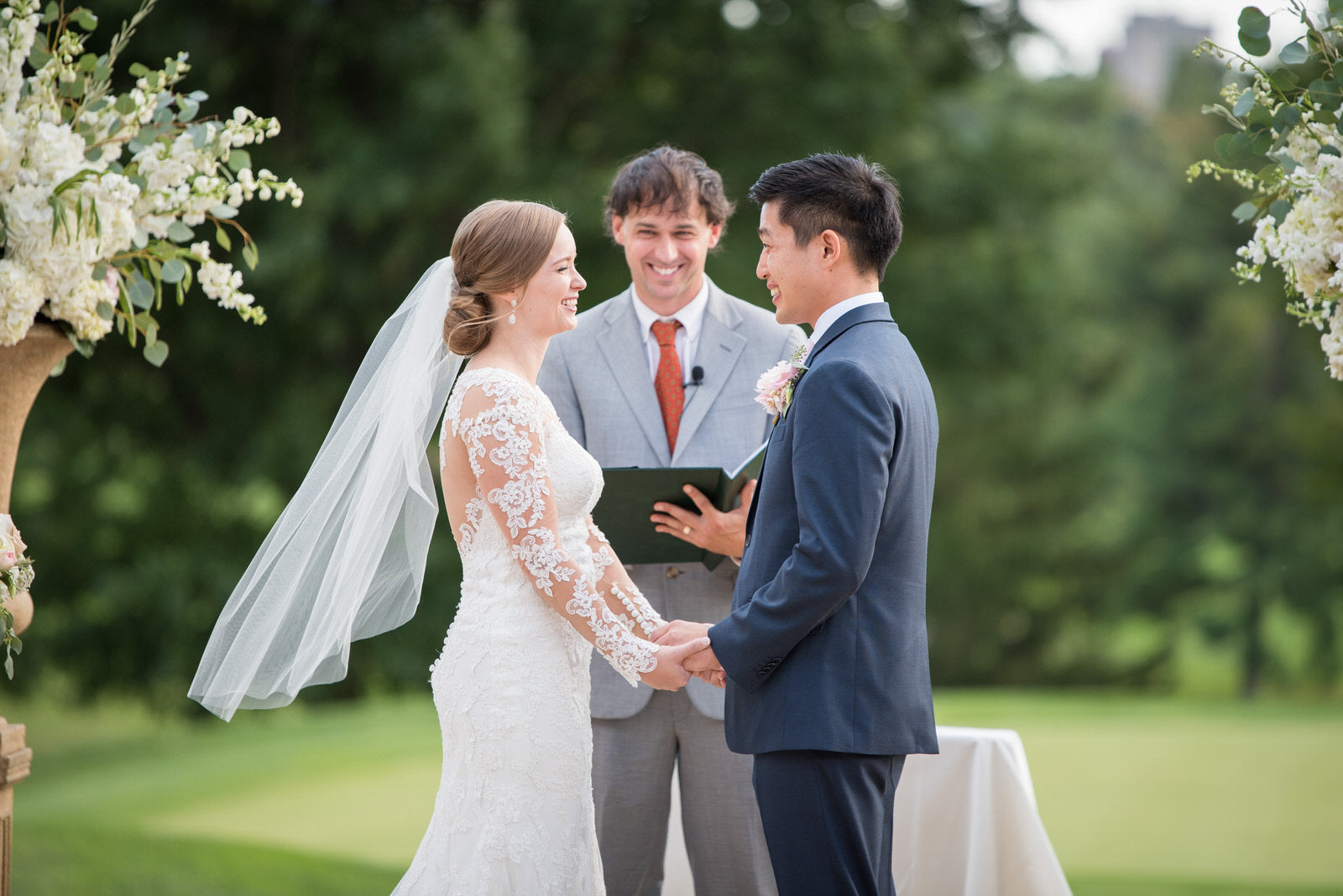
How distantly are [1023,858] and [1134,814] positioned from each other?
385 cm

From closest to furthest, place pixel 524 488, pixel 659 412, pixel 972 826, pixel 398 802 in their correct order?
pixel 524 488 < pixel 659 412 < pixel 972 826 < pixel 398 802

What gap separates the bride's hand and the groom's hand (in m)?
0.31

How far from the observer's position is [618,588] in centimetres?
296

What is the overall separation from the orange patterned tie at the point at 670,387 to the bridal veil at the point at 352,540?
605 millimetres

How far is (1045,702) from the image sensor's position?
10523 mm

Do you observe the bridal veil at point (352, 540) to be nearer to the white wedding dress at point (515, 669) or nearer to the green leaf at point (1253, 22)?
the white wedding dress at point (515, 669)

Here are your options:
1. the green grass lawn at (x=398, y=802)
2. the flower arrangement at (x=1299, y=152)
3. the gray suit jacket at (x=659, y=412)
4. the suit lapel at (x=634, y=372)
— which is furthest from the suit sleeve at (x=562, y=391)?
the green grass lawn at (x=398, y=802)

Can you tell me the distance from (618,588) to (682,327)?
31.6 inches

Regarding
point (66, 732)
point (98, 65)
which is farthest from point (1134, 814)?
point (66, 732)

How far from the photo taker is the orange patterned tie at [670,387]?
10.9ft

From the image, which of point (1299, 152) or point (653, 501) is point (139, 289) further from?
point (1299, 152)

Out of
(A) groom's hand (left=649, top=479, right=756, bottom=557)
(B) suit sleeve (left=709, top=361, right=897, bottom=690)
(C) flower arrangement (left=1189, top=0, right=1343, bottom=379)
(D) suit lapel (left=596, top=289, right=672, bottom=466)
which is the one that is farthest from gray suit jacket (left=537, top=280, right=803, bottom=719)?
(C) flower arrangement (left=1189, top=0, right=1343, bottom=379)

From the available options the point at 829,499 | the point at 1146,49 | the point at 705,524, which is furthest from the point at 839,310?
the point at 1146,49

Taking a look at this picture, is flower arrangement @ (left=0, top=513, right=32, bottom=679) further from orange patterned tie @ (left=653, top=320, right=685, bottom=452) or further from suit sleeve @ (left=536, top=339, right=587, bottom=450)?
orange patterned tie @ (left=653, top=320, right=685, bottom=452)
